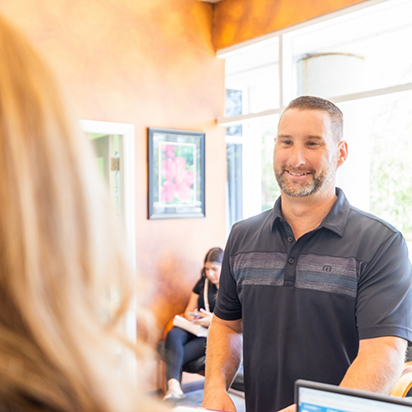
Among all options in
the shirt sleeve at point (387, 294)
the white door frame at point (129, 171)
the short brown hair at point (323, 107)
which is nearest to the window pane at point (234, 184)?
the white door frame at point (129, 171)

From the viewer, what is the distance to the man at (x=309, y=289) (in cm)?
150

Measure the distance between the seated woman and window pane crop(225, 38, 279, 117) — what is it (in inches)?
66.3

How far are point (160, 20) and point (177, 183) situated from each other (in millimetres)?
1611

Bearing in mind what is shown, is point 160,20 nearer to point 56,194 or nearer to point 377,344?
point 377,344

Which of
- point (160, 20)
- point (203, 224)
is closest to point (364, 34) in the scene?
point (160, 20)

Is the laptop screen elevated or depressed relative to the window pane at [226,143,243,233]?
depressed

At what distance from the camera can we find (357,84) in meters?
Answer: 4.45

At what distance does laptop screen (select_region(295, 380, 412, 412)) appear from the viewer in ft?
2.97

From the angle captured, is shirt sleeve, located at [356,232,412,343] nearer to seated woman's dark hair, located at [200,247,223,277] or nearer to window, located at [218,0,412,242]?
window, located at [218,0,412,242]

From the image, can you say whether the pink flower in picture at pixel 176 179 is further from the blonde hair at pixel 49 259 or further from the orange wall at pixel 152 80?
the blonde hair at pixel 49 259

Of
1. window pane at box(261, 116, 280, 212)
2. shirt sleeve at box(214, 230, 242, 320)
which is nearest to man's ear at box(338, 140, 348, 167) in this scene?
shirt sleeve at box(214, 230, 242, 320)

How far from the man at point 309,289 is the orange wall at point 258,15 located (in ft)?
8.46

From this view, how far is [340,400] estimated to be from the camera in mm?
943

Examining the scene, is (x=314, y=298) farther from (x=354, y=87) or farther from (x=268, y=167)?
(x=268, y=167)
